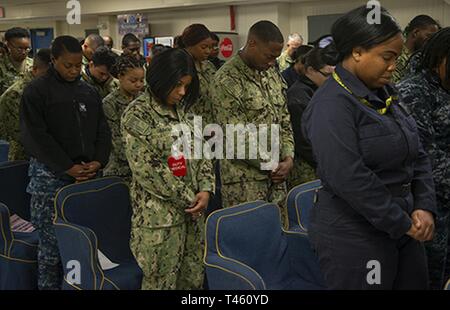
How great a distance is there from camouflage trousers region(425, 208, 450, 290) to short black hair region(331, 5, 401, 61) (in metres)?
0.88

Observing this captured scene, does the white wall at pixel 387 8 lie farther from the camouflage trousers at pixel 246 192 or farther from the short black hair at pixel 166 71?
the short black hair at pixel 166 71

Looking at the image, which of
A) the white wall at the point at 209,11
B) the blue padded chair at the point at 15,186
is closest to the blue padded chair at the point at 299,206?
the blue padded chair at the point at 15,186

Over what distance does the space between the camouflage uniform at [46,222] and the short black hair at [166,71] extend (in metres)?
0.86

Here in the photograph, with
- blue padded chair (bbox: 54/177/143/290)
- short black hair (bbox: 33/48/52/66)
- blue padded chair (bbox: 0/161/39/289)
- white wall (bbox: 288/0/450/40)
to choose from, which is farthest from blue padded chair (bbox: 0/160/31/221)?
white wall (bbox: 288/0/450/40)

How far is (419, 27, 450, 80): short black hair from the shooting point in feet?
6.14

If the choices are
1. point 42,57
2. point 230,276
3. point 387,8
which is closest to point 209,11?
point 387,8

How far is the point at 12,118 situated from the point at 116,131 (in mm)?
824

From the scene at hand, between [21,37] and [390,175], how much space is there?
360cm

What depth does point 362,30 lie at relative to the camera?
1416mm

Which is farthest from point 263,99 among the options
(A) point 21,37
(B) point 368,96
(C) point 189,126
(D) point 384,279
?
(A) point 21,37

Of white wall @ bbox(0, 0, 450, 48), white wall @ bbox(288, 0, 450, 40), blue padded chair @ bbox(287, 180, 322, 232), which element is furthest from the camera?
white wall @ bbox(0, 0, 450, 48)

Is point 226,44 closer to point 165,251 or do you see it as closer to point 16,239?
point 16,239

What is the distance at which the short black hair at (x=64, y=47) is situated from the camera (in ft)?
8.45

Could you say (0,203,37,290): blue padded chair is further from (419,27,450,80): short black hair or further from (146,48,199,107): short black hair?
(419,27,450,80): short black hair
